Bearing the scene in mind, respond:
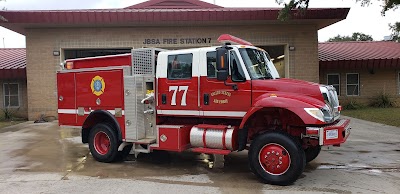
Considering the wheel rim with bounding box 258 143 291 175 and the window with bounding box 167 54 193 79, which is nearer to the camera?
the wheel rim with bounding box 258 143 291 175

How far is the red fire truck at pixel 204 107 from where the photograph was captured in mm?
6184

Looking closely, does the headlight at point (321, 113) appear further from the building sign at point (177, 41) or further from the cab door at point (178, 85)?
the building sign at point (177, 41)

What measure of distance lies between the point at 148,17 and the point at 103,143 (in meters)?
8.92

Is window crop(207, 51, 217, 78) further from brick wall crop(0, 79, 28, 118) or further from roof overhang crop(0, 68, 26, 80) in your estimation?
brick wall crop(0, 79, 28, 118)

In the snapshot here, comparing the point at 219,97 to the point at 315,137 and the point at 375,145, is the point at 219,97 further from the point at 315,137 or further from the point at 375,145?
the point at 375,145

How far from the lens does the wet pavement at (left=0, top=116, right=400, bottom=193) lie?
20.0ft

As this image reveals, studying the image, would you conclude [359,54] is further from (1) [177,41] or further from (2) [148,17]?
(2) [148,17]

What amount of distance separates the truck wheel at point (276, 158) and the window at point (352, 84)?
703 inches

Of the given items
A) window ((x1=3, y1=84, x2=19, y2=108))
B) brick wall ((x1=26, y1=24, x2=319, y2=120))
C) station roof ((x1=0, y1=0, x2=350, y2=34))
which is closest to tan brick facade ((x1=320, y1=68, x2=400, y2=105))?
station roof ((x1=0, y1=0, x2=350, y2=34))

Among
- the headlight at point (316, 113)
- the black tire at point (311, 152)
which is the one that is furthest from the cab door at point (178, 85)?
the black tire at point (311, 152)

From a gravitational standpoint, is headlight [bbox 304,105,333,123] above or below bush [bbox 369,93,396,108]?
above

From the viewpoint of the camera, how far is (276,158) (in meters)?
6.19

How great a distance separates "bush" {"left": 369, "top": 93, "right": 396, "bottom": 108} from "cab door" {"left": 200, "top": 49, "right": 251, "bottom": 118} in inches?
718

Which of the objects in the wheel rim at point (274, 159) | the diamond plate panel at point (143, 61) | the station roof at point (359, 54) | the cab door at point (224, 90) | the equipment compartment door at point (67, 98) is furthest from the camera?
the station roof at point (359, 54)
